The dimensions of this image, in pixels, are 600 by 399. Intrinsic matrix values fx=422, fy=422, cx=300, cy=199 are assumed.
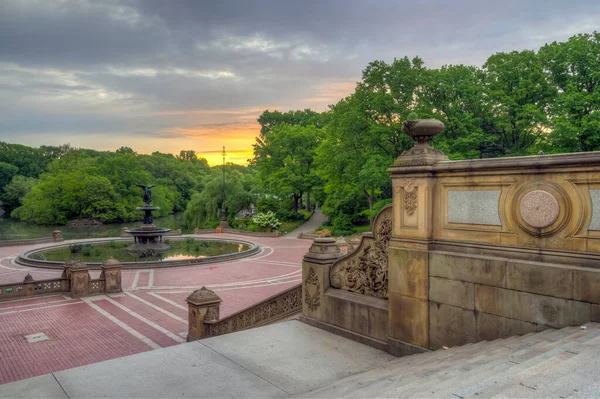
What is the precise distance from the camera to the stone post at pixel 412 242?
613cm

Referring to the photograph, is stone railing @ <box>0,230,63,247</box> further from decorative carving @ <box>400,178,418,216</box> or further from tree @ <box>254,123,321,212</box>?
decorative carving @ <box>400,178,418,216</box>

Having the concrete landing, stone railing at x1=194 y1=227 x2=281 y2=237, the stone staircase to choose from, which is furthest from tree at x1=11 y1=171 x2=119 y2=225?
the stone staircase

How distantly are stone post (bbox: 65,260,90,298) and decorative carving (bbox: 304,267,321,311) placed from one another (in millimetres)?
12520

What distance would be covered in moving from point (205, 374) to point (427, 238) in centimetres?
361

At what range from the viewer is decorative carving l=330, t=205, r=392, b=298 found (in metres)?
6.96

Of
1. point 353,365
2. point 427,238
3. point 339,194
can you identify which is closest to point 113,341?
point 353,365

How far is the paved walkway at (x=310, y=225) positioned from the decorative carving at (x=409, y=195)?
3385 centimetres

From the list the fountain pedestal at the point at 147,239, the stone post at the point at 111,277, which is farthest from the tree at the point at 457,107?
the stone post at the point at 111,277

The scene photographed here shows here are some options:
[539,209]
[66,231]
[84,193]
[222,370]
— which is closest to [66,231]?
[66,231]

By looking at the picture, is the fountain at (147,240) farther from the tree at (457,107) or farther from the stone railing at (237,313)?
the tree at (457,107)

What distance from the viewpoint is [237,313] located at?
996 centimetres

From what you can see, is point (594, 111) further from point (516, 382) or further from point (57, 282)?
point (57, 282)

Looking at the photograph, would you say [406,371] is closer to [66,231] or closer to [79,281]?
[79,281]

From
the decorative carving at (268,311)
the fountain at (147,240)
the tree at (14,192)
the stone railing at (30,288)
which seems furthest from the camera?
the tree at (14,192)
